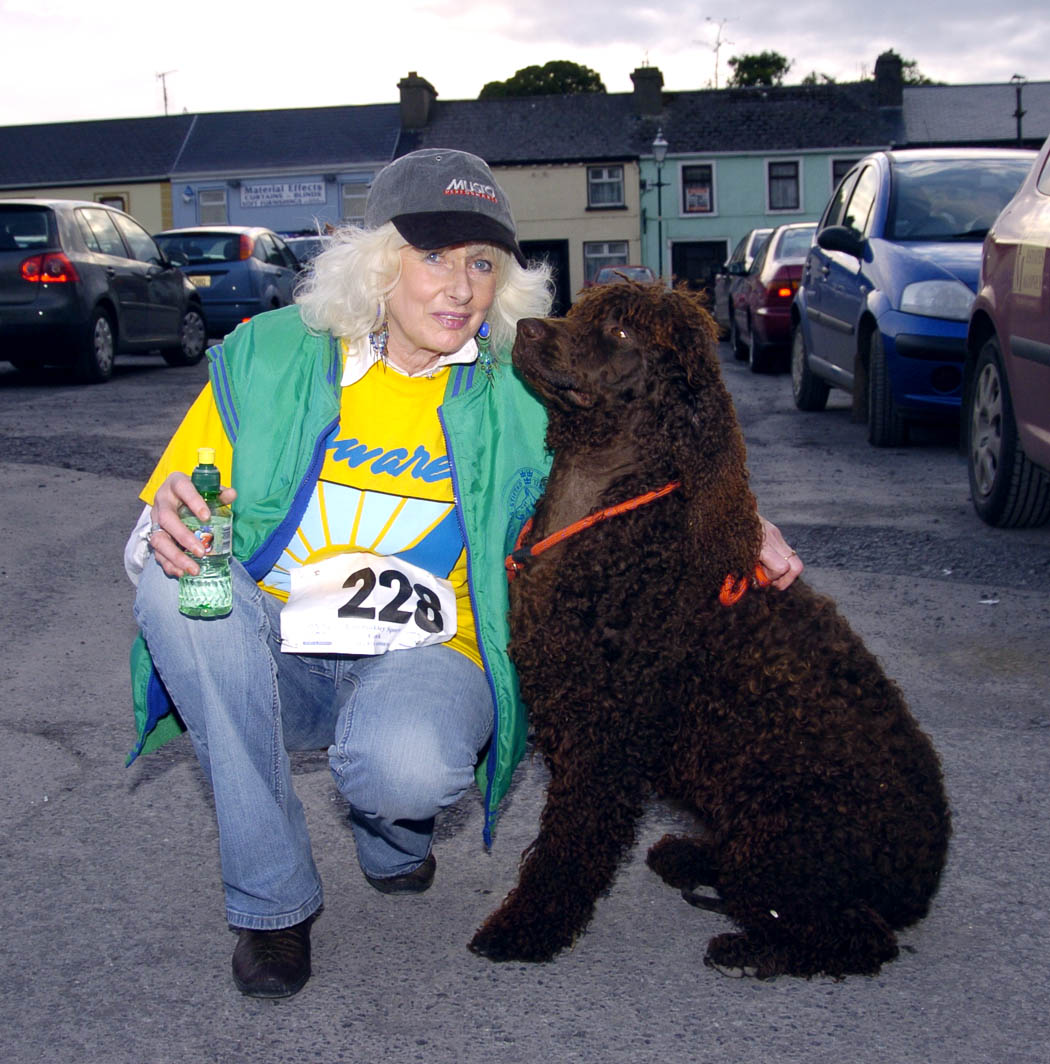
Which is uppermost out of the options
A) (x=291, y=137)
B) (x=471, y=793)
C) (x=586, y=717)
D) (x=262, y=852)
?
(x=291, y=137)

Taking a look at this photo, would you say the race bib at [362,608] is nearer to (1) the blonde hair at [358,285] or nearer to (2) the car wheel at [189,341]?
(1) the blonde hair at [358,285]

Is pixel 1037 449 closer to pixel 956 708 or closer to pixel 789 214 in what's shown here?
pixel 956 708

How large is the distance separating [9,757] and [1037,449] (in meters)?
4.26

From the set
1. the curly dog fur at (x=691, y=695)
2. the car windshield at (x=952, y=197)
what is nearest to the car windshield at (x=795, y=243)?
the car windshield at (x=952, y=197)

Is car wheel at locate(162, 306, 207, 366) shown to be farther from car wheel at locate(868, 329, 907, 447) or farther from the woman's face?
the woman's face

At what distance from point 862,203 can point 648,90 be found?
42086 millimetres

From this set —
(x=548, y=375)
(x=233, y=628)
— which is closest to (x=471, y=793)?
(x=233, y=628)

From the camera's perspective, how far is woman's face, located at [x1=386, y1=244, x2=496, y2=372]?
3.12 m

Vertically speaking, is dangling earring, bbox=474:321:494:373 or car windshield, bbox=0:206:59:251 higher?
car windshield, bbox=0:206:59:251

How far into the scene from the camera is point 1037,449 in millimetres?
5551

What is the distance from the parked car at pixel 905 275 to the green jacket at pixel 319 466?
5.40m

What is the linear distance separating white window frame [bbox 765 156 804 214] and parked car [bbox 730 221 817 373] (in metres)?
34.1

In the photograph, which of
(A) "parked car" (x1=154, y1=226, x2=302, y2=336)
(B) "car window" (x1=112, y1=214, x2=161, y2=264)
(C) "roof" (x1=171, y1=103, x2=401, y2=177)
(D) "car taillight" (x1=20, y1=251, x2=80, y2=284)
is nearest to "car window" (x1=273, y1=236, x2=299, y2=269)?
(A) "parked car" (x1=154, y1=226, x2=302, y2=336)

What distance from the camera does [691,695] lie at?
2789 mm
